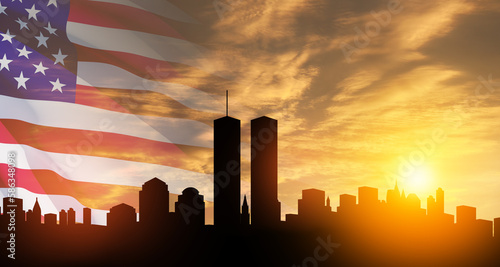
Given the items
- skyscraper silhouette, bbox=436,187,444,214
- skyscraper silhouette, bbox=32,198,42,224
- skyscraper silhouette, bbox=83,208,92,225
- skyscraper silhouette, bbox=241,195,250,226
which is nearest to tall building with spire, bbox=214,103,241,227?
skyscraper silhouette, bbox=241,195,250,226

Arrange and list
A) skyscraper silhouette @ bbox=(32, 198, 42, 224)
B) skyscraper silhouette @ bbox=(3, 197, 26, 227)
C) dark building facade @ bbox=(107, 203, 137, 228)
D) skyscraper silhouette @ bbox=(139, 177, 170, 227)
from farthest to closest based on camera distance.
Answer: skyscraper silhouette @ bbox=(32, 198, 42, 224) → dark building facade @ bbox=(107, 203, 137, 228) → skyscraper silhouette @ bbox=(3, 197, 26, 227) → skyscraper silhouette @ bbox=(139, 177, 170, 227)

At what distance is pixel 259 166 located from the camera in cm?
3434

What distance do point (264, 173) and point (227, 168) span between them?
2.58 m

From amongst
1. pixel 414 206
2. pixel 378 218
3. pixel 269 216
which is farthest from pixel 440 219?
pixel 269 216

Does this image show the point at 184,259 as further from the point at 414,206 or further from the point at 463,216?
the point at 463,216

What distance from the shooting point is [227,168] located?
1310 inches

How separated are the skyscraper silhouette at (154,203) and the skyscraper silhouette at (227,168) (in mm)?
3339

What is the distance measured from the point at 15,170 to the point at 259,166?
14606mm

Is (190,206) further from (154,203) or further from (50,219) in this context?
(50,219)

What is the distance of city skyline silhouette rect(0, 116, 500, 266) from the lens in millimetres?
33875

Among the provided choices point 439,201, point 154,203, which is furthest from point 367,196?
point 154,203

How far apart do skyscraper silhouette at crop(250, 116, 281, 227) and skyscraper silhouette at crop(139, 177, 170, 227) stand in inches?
223

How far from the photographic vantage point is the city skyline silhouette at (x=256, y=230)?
33875mm

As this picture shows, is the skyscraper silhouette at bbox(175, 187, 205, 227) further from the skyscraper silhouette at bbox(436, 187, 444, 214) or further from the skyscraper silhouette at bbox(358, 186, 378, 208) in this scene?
the skyscraper silhouette at bbox(436, 187, 444, 214)
